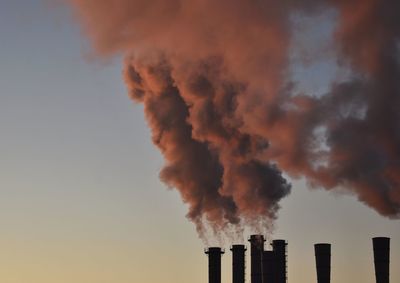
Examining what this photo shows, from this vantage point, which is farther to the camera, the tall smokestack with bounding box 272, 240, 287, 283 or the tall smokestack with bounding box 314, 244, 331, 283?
the tall smokestack with bounding box 272, 240, 287, 283

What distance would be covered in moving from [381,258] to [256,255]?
14.4 meters

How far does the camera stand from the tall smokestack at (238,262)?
92.7 meters

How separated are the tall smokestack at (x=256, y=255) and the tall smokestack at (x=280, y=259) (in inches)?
60.3

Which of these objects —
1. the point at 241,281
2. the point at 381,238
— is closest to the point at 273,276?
the point at 241,281

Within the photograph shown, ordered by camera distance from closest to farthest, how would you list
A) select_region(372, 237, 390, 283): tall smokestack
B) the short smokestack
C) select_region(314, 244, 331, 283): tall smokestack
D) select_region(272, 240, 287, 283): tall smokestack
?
1. select_region(372, 237, 390, 283): tall smokestack
2. select_region(314, 244, 331, 283): tall smokestack
3. the short smokestack
4. select_region(272, 240, 287, 283): tall smokestack

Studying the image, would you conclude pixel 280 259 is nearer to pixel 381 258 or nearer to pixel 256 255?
pixel 256 255

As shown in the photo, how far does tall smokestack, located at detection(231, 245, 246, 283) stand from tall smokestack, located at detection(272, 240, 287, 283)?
10.4 ft

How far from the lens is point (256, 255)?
9325cm

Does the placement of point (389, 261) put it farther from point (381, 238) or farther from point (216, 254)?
point (216, 254)

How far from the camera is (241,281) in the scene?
92.4 meters

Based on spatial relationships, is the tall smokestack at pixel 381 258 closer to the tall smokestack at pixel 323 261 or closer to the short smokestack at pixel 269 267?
the tall smokestack at pixel 323 261

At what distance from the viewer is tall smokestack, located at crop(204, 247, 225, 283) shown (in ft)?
292

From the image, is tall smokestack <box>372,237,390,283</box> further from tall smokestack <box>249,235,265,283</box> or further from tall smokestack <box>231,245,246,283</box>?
tall smokestack <box>231,245,246,283</box>

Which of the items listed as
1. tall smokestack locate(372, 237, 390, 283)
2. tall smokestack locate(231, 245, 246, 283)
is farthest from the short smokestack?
tall smokestack locate(372, 237, 390, 283)
